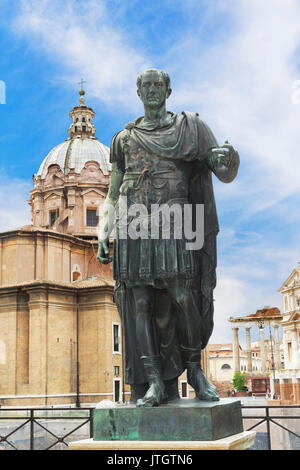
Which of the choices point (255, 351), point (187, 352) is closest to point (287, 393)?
point (187, 352)

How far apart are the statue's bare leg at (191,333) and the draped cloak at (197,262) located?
0.08 m

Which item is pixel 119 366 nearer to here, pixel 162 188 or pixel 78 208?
pixel 78 208

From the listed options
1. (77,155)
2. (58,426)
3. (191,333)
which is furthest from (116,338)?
(191,333)

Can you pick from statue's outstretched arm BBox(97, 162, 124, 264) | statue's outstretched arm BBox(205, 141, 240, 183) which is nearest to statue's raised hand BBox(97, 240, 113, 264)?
statue's outstretched arm BBox(97, 162, 124, 264)

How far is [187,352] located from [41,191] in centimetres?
5126

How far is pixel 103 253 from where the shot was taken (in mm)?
4797

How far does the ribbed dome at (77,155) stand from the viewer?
54.4 m

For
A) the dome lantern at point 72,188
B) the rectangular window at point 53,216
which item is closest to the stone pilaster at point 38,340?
the dome lantern at point 72,188

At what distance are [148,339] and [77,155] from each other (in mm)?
52097

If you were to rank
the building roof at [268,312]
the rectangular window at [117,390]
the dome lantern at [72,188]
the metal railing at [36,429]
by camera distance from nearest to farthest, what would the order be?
the metal railing at [36,429] → the rectangular window at [117,390] → the dome lantern at [72,188] → the building roof at [268,312]

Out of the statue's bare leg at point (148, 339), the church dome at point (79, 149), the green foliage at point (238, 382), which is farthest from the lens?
the green foliage at point (238, 382)

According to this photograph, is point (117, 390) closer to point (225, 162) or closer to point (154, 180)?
point (154, 180)

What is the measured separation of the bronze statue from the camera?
175 inches

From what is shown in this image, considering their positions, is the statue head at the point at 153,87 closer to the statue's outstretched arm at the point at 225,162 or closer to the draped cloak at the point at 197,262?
the draped cloak at the point at 197,262
